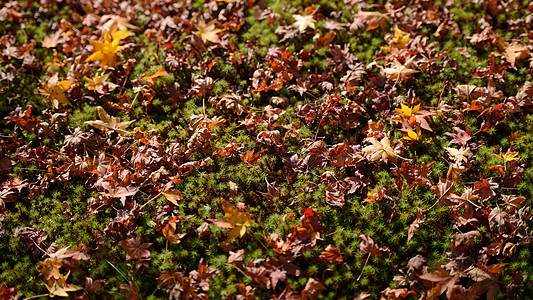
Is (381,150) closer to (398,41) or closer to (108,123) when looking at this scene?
(398,41)

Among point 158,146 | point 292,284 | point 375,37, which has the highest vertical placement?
point 375,37

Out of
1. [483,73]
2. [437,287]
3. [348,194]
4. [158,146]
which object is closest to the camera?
[437,287]

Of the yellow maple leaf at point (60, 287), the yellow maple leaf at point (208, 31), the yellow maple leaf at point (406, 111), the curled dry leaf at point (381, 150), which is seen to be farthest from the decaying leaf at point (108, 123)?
the yellow maple leaf at point (406, 111)

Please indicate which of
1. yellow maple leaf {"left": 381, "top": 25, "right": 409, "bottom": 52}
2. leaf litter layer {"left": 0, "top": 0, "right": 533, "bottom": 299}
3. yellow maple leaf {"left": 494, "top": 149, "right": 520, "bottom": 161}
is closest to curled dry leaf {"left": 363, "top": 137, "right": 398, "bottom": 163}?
leaf litter layer {"left": 0, "top": 0, "right": 533, "bottom": 299}

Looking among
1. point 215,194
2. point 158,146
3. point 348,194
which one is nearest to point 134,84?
point 158,146

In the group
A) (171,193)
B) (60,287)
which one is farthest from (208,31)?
(60,287)

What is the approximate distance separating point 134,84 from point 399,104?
8.24ft

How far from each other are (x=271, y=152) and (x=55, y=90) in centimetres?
216

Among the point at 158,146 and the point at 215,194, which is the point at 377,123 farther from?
the point at 158,146

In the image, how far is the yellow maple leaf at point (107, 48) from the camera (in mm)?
3707

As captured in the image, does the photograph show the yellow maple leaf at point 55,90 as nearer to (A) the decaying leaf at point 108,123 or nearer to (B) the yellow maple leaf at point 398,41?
(A) the decaying leaf at point 108,123

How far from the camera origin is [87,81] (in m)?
3.74

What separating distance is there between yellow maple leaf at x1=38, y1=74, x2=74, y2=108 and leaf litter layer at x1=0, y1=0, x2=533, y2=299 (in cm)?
2

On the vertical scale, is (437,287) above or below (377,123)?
below
